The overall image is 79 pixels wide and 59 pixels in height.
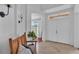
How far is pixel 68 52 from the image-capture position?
1442 mm

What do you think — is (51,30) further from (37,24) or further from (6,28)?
(6,28)

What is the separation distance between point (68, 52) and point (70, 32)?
0.96 ft

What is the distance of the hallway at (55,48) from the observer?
144 cm

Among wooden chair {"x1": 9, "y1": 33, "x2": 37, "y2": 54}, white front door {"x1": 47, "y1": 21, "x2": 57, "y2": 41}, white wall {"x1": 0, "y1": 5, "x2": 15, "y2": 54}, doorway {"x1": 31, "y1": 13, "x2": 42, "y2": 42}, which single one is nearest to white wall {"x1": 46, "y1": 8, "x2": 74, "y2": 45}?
white front door {"x1": 47, "y1": 21, "x2": 57, "y2": 41}

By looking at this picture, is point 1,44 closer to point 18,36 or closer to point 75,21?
point 18,36

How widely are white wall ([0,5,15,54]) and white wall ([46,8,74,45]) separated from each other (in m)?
0.53

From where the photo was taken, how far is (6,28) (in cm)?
146

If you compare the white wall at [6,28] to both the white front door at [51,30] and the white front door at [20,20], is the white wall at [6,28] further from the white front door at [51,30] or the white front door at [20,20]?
the white front door at [51,30]

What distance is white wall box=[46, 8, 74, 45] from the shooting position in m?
1.57

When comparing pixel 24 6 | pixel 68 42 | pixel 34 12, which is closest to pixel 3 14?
pixel 24 6

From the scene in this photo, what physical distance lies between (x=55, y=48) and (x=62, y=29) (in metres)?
0.33

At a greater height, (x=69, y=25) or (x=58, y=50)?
(x=69, y=25)

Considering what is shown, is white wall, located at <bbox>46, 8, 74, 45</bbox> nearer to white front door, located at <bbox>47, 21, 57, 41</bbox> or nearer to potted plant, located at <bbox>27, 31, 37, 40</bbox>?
white front door, located at <bbox>47, 21, 57, 41</bbox>

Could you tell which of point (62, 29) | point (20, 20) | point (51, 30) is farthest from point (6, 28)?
point (62, 29)
